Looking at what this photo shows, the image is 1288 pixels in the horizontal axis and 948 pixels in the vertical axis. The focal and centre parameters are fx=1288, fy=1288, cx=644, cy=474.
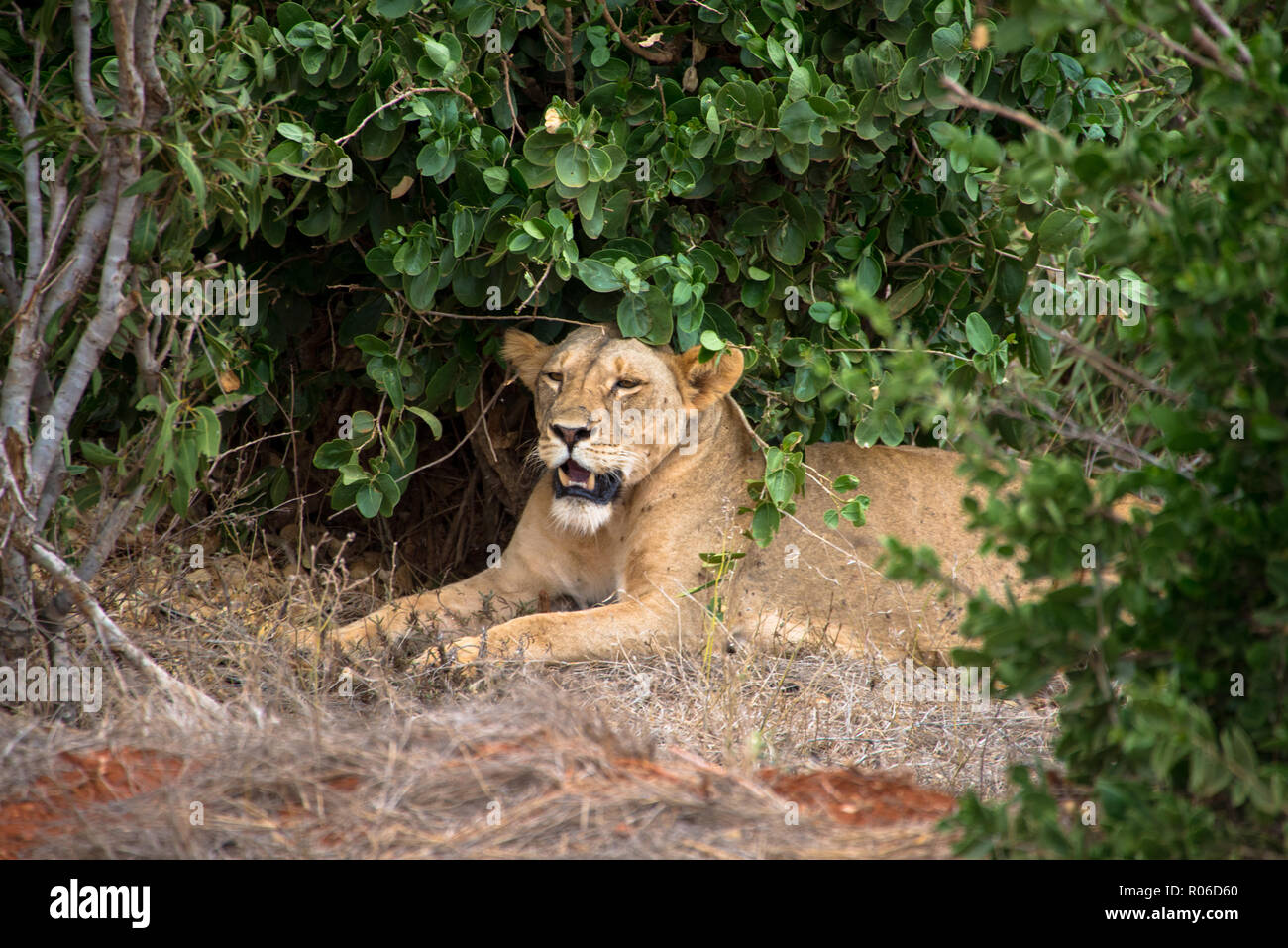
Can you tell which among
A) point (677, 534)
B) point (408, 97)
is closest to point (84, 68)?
point (408, 97)

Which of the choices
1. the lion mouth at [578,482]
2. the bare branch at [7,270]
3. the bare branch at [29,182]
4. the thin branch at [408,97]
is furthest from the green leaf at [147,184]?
the lion mouth at [578,482]

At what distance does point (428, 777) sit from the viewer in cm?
272

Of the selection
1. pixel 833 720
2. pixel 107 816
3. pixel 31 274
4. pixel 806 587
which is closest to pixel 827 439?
pixel 806 587

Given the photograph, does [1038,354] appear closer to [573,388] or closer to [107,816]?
[573,388]

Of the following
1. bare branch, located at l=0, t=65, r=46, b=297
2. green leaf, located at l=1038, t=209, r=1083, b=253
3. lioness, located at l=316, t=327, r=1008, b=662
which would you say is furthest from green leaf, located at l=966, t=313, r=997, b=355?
bare branch, located at l=0, t=65, r=46, b=297

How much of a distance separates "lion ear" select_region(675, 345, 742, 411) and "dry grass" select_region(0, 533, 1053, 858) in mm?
1478

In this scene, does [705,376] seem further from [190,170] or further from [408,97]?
[190,170]

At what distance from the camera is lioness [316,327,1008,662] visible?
4926 mm

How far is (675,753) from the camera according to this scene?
3.05 meters

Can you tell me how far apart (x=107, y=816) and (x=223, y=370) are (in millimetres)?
1699

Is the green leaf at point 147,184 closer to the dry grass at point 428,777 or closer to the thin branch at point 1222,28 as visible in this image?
the dry grass at point 428,777

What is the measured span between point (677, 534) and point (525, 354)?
0.95 m

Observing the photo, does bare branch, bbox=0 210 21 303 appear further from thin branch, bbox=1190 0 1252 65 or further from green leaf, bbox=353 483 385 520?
thin branch, bbox=1190 0 1252 65

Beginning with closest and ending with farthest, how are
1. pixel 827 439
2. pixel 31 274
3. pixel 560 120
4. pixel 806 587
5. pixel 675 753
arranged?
pixel 675 753 → pixel 31 274 → pixel 560 120 → pixel 806 587 → pixel 827 439
